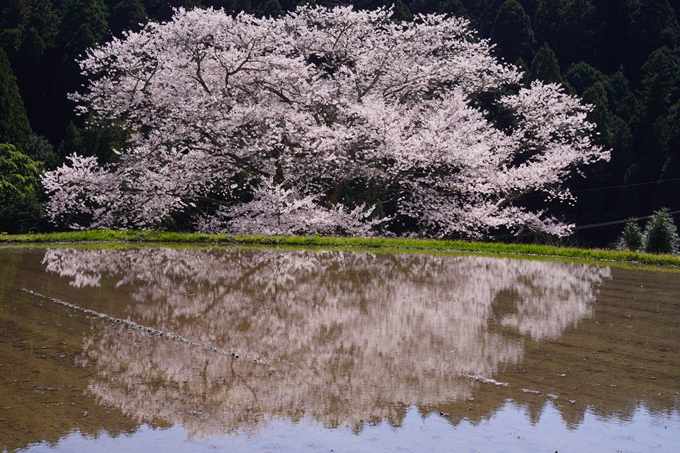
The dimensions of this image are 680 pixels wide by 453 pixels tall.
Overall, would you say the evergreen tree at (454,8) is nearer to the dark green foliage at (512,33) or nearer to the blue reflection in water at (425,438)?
the dark green foliage at (512,33)

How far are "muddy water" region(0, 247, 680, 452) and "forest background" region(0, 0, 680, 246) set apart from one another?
77.6 feet

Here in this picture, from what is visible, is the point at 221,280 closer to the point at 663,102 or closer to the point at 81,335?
the point at 81,335

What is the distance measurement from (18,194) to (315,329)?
21311 millimetres

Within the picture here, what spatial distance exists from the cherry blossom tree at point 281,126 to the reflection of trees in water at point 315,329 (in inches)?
285

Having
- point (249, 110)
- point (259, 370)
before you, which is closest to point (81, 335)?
point (259, 370)

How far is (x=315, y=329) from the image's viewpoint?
7.09 meters

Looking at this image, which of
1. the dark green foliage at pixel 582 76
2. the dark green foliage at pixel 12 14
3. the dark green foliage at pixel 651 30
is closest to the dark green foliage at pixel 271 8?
the dark green foliage at pixel 12 14

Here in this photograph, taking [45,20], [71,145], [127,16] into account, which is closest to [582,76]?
[127,16]

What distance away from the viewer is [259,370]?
5555mm

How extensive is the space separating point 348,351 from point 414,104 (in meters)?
18.1

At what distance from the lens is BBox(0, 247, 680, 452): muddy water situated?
4.36 meters

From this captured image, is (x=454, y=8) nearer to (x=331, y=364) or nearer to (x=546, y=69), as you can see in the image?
(x=546, y=69)

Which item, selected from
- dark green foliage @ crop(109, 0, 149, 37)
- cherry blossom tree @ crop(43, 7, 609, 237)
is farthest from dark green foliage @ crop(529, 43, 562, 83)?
dark green foliage @ crop(109, 0, 149, 37)

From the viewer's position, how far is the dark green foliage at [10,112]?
41.4 meters
